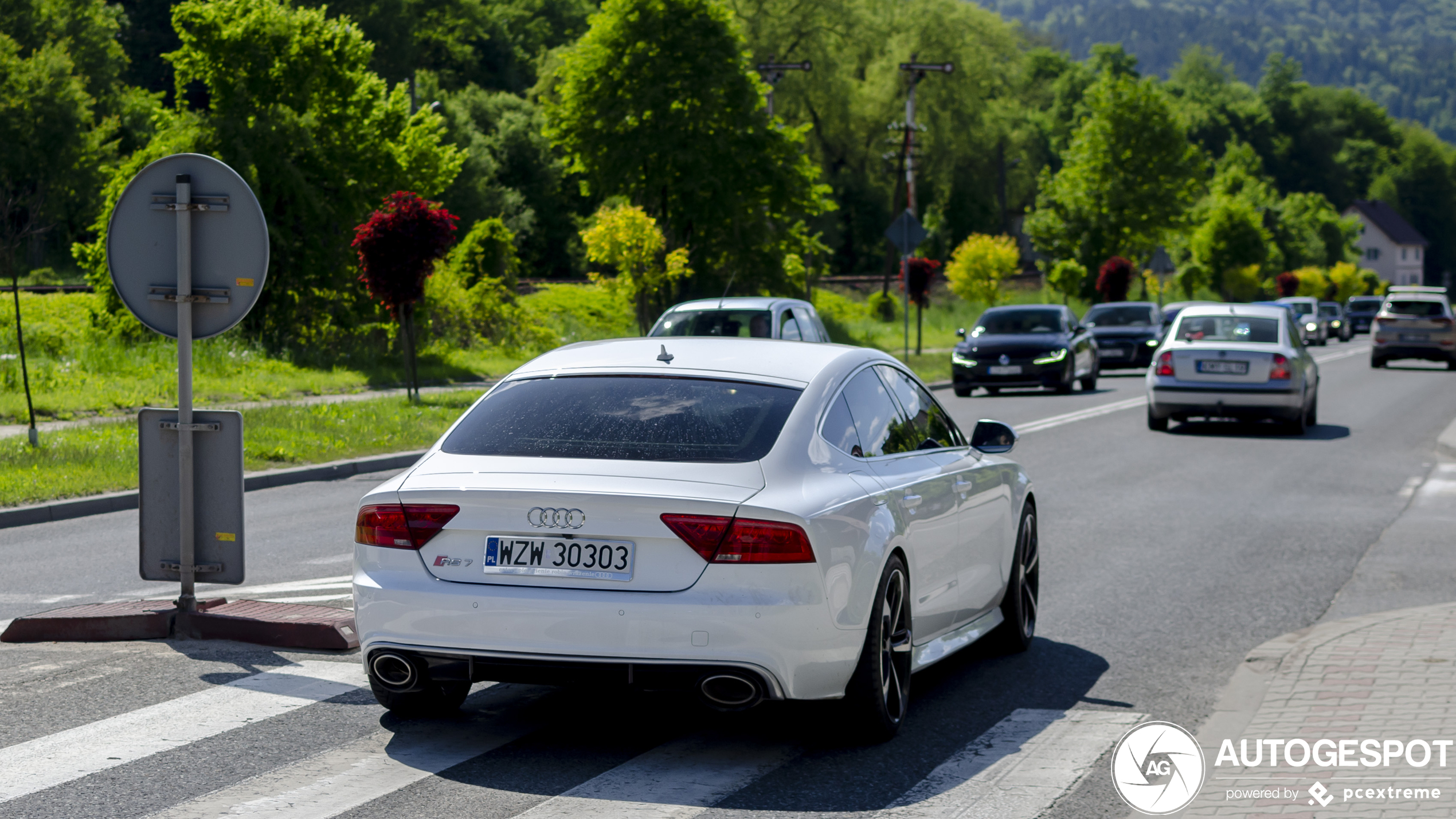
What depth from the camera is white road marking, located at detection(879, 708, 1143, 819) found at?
4906mm

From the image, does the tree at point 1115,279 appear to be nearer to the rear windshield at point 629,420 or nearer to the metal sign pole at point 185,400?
the metal sign pole at point 185,400

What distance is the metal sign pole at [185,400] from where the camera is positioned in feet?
24.1

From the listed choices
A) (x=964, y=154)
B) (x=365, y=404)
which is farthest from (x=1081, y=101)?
(x=365, y=404)

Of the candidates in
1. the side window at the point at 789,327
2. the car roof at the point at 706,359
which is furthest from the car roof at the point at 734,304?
the car roof at the point at 706,359

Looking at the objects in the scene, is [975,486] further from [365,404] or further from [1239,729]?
[365,404]

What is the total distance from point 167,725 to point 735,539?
7.32ft

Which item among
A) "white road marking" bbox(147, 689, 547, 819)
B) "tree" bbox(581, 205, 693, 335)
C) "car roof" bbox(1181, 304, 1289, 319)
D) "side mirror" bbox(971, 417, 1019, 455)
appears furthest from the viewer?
"tree" bbox(581, 205, 693, 335)

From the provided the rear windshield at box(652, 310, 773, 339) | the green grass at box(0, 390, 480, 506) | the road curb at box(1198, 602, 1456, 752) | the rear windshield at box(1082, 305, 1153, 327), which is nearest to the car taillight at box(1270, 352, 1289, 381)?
the rear windshield at box(652, 310, 773, 339)

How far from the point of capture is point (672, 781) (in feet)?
16.9

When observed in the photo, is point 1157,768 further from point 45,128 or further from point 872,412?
point 45,128

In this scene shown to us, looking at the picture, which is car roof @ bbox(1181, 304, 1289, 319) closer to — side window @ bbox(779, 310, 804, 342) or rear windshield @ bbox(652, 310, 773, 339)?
side window @ bbox(779, 310, 804, 342)

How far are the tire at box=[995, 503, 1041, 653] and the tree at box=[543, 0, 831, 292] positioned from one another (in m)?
34.0

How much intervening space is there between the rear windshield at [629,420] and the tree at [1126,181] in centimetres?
7135

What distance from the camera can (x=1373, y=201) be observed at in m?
167
